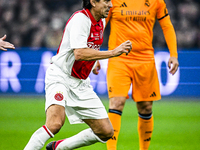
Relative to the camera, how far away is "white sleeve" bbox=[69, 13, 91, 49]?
3645mm

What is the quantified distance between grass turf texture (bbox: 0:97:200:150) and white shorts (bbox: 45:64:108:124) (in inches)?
54.9

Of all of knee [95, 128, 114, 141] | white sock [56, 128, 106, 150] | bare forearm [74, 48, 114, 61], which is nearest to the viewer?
bare forearm [74, 48, 114, 61]

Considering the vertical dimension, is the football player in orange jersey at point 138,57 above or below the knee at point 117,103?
above

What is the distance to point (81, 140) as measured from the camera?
4164mm

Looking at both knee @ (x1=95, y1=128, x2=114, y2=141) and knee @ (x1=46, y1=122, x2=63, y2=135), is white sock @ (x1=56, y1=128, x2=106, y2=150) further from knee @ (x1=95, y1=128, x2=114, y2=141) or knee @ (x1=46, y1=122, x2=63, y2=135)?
knee @ (x1=46, y1=122, x2=63, y2=135)

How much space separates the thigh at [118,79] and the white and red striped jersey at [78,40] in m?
0.75

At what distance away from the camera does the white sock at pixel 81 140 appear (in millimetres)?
4113

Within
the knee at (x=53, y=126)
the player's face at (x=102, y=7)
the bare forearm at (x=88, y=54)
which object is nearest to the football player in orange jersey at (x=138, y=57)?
the player's face at (x=102, y=7)

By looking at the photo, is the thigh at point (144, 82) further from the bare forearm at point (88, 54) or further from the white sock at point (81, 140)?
the bare forearm at point (88, 54)

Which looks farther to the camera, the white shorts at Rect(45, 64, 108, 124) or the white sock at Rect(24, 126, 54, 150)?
the white shorts at Rect(45, 64, 108, 124)

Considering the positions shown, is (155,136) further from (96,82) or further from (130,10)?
(96,82)

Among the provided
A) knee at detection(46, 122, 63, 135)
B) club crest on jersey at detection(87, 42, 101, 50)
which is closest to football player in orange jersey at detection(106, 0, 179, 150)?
club crest on jersey at detection(87, 42, 101, 50)

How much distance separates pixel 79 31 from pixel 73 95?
713 millimetres

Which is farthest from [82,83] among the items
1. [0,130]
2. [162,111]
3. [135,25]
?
[162,111]
